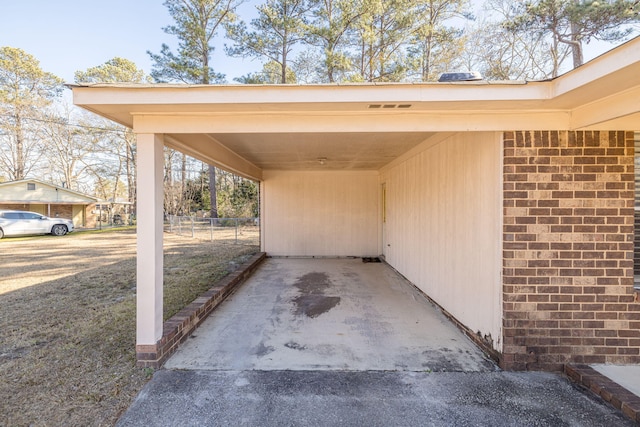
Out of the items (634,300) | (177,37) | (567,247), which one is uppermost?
(177,37)

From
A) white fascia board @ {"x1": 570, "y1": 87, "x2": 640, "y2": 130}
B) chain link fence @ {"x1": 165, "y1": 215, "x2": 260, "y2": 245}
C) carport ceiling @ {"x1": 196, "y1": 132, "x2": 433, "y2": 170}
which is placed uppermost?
carport ceiling @ {"x1": 196, "y1": 132, "x2": 433, "y2": 170}

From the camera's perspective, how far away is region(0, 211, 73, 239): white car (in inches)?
536

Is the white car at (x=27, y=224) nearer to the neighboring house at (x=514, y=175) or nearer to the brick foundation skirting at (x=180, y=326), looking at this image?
the brick foundation skirting at (x=180, y=326)

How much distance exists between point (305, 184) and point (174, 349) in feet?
19.0

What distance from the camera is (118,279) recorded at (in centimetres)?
602

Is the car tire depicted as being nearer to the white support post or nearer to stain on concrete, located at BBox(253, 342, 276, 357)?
the white support post

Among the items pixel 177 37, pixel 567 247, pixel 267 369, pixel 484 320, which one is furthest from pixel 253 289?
pixel 177 37

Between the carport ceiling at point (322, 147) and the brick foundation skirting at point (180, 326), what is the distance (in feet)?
6.29

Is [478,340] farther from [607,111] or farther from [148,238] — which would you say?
[148,238]

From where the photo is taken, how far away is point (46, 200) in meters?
17.8

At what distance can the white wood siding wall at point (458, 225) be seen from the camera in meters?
2.93

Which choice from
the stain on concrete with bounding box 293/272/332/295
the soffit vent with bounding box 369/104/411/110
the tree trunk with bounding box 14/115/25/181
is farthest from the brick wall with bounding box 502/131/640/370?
the tree trunk with bounding box 14/115/25/181

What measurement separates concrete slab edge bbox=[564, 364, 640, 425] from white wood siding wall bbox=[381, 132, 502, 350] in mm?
576

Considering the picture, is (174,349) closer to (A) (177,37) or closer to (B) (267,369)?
(B) (267,369)
